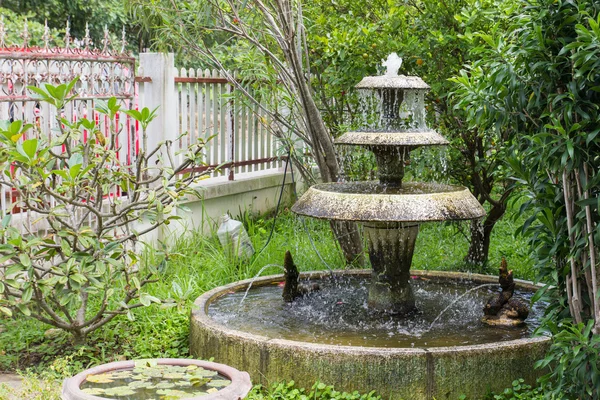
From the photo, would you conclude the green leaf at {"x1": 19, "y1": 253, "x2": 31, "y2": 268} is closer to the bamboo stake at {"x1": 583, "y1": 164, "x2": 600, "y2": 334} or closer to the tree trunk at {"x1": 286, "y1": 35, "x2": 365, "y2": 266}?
the tree trunk at {"x1": 286, "y1": 35, "x2": 365, "y2": 266}

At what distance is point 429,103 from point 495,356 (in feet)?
12.3

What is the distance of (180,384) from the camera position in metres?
3.84

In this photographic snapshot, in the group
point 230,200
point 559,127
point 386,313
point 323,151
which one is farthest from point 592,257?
point 230,200

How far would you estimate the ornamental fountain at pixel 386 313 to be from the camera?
4965mm

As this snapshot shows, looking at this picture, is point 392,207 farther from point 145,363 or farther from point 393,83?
point 145,363

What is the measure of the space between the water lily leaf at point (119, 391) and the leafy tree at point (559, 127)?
2.19 m

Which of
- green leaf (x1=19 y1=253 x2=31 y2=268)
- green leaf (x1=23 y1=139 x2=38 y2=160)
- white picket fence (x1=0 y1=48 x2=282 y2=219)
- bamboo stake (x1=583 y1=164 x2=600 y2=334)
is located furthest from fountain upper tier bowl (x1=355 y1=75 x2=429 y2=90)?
green leaf (x1=19 y1=253 x2=31 y2=268)

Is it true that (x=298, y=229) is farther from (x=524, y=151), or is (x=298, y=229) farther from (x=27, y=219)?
(x=524, y=151)

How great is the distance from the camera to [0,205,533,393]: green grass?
5.99 metres

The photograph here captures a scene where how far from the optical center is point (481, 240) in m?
8.66

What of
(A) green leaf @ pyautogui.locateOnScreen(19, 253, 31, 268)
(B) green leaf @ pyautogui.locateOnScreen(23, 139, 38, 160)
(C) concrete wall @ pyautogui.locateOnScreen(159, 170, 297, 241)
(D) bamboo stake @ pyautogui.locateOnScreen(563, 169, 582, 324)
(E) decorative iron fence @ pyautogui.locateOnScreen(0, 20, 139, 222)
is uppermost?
(E) decorative iron fence @ pyautogui.locateOnScreen(0, 20, 139, 222)

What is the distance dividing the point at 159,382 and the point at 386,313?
2.70m

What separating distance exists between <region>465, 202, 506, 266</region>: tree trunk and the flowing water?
4.47 feet

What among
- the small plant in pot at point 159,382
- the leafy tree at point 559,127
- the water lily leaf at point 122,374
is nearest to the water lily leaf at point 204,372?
the small plant in pot at point 159,382
